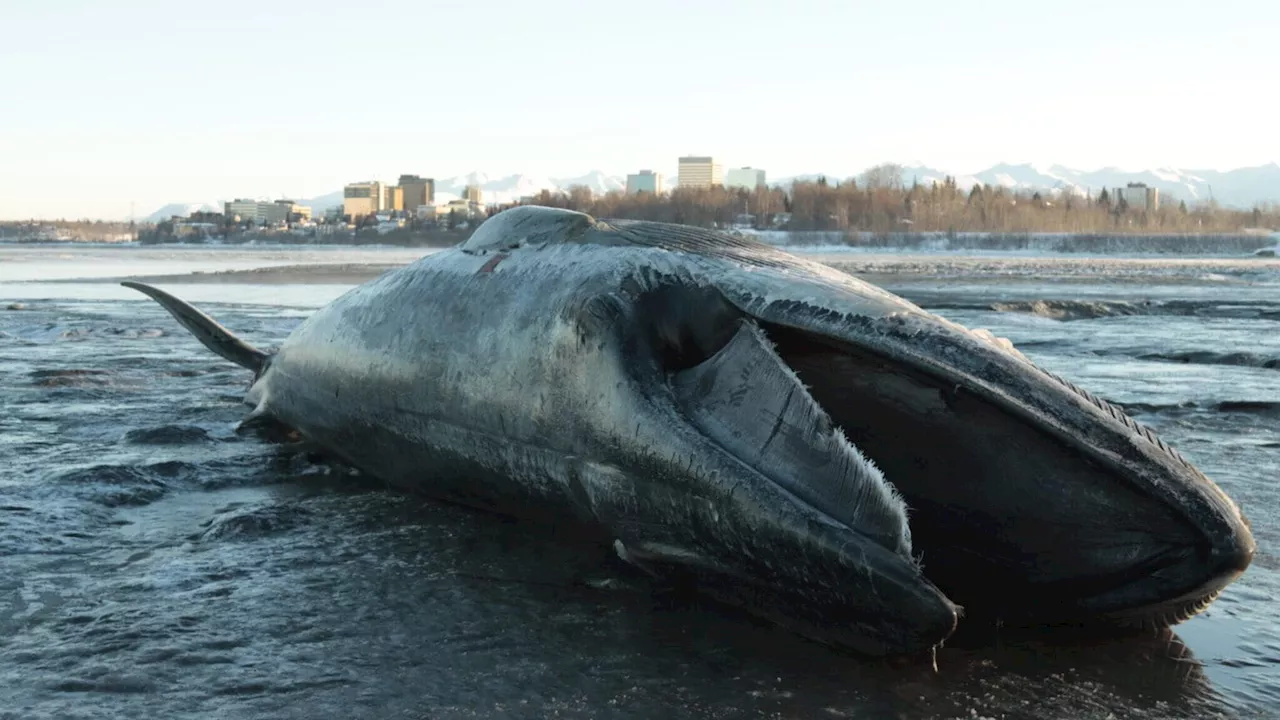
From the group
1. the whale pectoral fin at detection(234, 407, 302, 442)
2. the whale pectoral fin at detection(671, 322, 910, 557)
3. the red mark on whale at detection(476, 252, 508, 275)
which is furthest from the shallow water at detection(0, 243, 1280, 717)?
the red mark on whale at detection(476, 252, 508, 275)

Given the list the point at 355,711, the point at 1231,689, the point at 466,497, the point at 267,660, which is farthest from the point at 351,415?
the point at 1231,689

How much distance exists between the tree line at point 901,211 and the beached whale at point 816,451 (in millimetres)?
99732

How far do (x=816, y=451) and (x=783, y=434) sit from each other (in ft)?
0.37

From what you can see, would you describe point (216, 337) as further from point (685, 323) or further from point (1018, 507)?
point (1018, 507)

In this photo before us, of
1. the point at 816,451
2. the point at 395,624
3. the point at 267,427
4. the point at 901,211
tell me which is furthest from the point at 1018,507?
the point at 901,211

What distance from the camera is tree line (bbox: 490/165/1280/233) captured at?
356 feet

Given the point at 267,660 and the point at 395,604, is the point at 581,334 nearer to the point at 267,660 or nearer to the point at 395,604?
the point at 395,604

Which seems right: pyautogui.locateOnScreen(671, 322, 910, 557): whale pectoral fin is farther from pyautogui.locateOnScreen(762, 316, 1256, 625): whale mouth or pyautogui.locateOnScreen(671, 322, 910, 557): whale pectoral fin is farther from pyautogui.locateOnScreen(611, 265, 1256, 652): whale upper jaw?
pyautogui.locateOnScreen(762, 316, 1256, 625): whale mouth

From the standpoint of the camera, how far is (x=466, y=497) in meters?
4.11

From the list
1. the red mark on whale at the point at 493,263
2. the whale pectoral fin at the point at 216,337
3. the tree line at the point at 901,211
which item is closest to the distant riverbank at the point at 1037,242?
the tree line at the point at 901,211

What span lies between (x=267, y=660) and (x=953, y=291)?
23659 millimetres

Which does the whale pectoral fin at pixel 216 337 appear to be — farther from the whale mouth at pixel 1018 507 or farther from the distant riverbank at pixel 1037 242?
the distant riverbank at pixel 1037 242

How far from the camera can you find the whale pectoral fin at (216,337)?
625 cm

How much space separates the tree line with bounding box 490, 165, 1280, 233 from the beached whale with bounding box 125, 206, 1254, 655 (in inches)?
3926
